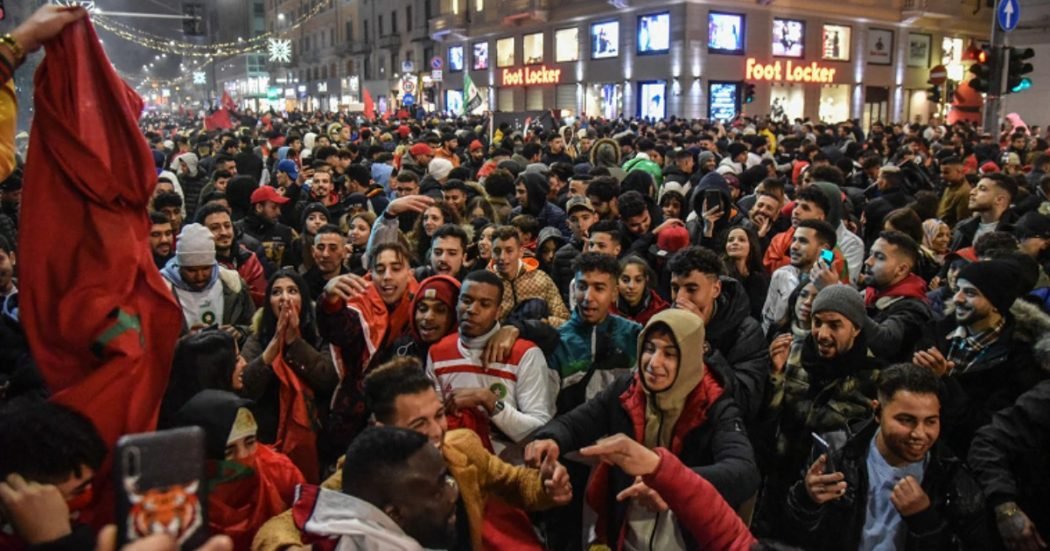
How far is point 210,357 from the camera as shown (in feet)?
11.1

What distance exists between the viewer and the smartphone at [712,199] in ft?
23.3

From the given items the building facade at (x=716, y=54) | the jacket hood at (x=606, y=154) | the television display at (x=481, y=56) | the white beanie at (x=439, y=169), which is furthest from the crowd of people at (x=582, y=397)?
the television display at (x=481, y=56)

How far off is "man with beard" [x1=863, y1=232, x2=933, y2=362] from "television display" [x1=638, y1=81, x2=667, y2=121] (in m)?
28.9

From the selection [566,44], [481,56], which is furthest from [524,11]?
[481,56]

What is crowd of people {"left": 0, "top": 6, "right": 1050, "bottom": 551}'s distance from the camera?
2451 millimetres

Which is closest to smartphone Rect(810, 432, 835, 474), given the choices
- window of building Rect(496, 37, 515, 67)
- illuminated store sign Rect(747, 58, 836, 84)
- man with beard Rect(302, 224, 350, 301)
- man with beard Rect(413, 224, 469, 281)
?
man with beard Rect(413, 224, 469, 281)

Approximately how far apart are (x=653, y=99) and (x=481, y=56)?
46.2ft

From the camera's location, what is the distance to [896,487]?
308 centimetres

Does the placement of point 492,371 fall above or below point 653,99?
below

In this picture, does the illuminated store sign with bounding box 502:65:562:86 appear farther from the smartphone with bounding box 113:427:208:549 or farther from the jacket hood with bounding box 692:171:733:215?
the smartphone with bounding box 113:427:208:549

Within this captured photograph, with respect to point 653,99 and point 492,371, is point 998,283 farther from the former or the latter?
point 653,99

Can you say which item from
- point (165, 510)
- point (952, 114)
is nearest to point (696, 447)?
point (165, 510)

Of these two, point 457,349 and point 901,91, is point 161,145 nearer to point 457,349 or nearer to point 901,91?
point 457,349

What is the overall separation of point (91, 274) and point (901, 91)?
4337 centimetres
